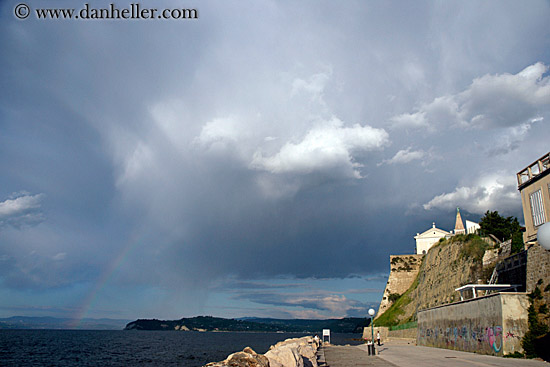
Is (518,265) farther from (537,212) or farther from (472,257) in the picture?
(472,257)

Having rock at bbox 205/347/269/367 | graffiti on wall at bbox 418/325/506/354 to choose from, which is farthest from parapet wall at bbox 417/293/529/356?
rock at bbox 205/347/269/367

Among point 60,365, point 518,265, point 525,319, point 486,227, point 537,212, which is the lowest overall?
point 60,365

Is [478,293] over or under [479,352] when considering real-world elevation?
over

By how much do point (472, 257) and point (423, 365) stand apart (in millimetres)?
33938

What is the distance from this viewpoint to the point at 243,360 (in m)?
12.5

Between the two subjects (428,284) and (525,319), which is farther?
(428,284)

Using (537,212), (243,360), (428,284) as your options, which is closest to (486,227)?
(428,284)

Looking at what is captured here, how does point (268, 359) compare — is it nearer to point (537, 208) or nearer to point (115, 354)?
point (537, 208)

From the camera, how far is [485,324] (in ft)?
82.2

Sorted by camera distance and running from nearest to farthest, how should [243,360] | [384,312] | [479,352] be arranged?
1. [243,360]
2. [479,352]
3. [384,312]

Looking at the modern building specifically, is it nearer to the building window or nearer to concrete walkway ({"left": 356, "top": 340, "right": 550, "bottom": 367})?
the building window

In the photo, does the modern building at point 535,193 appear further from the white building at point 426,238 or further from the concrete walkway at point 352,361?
the white building at point 426,238

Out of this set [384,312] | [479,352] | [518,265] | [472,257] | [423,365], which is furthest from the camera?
[384,312]

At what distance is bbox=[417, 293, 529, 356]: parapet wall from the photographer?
22.5 meters
